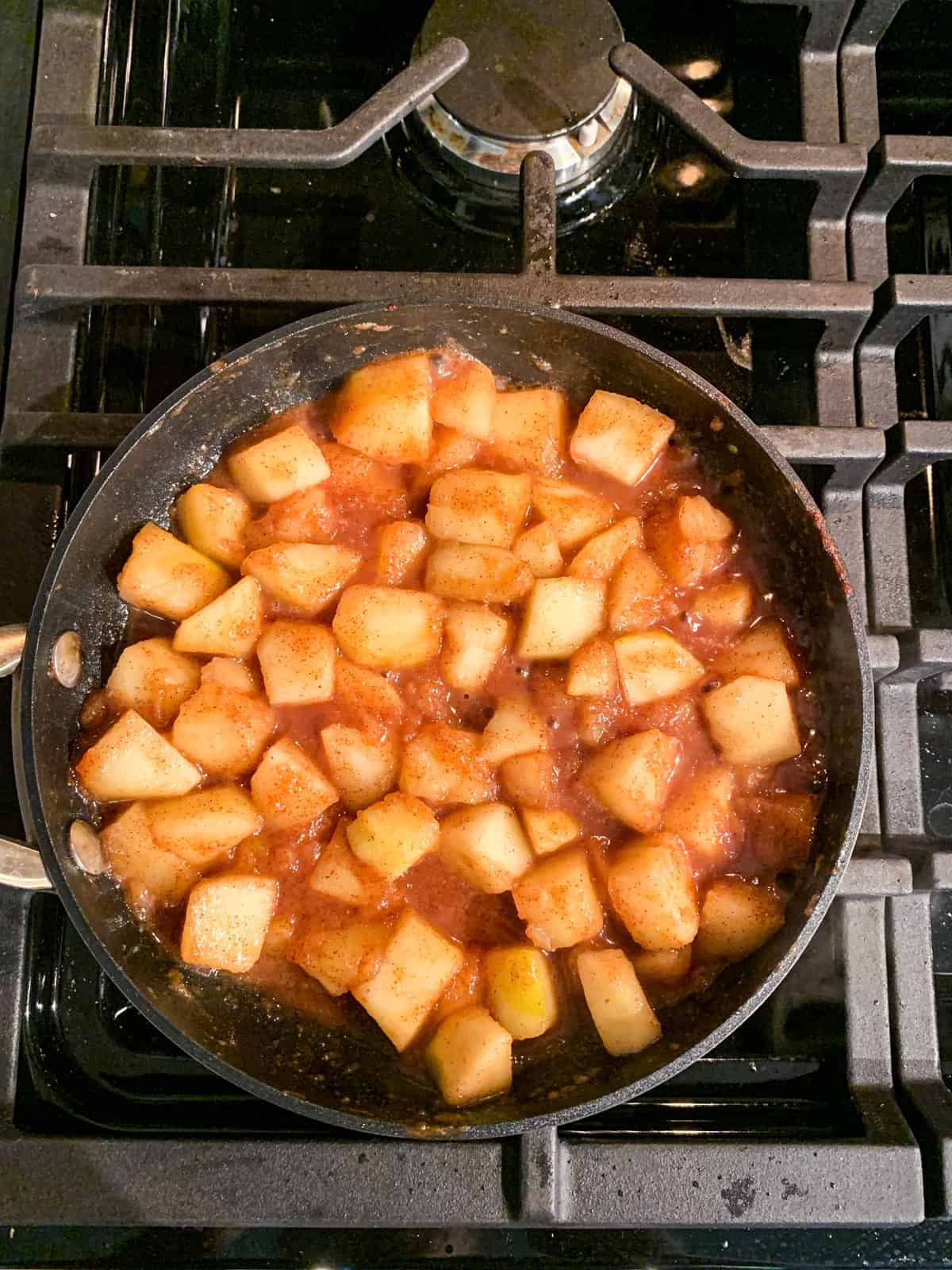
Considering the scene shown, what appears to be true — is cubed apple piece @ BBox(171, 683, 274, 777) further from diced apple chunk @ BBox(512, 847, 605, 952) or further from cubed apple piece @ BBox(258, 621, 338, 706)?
diced apple chunk @ BBox(512, 847, 605, 952)

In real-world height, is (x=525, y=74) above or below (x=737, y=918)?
above

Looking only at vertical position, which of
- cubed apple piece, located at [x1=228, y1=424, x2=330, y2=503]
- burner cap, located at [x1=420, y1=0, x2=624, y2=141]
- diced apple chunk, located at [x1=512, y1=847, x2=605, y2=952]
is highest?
burner cap, located at [x1=420, y1=0, x2=624, y2=141]

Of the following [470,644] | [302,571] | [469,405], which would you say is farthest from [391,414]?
[470,644]

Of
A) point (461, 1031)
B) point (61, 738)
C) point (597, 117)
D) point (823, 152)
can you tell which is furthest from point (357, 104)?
point (461, 1031)

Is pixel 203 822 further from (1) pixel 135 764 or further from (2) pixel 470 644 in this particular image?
(2) pixel 470 644

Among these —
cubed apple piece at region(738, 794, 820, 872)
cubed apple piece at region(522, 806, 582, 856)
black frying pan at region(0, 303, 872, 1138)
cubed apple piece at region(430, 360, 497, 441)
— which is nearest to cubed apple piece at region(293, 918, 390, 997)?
black frying pan at region(0, 303, 872, 1138)
